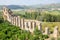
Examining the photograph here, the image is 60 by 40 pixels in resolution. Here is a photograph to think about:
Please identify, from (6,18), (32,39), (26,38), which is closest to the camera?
(32,39)

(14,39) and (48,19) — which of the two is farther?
(48,19)

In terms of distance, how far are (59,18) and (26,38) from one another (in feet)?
84.5

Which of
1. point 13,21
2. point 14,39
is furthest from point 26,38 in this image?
point 13,21

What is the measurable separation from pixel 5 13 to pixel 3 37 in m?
16.1

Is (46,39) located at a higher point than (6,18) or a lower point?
higher

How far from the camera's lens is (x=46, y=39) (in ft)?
44.5

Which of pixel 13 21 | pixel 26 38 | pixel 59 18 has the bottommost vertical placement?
pixel 59 18

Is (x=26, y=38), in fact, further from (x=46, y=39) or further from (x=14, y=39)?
(x=46, y=39)

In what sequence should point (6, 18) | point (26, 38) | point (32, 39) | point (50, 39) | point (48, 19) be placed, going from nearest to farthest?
point (50, 39)
point (32, 39)
point (26, 38)
point (6, 18)
point (48, 19)

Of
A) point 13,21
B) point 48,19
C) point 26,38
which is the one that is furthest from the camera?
point 48,19

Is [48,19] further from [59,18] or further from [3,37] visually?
[3,37]

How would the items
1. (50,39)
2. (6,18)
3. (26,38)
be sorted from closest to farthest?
(50,39), (26,38), (6,18)

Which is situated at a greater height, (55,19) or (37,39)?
(37,39)

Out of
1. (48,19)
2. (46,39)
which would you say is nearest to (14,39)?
(46,39)
